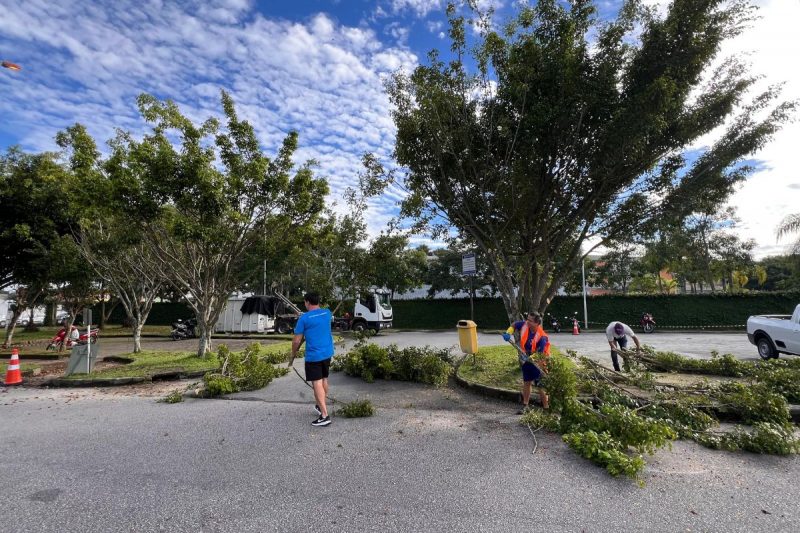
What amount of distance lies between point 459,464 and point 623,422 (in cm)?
188

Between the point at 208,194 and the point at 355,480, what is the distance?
881 centimetres

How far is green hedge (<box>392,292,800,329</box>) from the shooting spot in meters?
22.2

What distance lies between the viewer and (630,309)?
2434 cm

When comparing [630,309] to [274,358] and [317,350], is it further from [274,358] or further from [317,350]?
[317,350]

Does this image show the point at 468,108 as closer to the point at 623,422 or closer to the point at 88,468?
the point at 623,422

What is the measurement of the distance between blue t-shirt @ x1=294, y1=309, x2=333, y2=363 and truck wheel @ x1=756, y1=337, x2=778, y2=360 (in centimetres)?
1215

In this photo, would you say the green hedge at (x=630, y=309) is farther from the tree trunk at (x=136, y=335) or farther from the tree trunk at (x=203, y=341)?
the tree trunk at (x=203, y=341)

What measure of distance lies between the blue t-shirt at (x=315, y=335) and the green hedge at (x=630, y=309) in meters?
18.4

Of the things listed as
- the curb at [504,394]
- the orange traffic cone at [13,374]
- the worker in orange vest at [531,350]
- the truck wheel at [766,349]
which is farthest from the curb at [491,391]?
the orange traffic cone at [13,374]

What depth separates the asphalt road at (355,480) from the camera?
3004 millimetres

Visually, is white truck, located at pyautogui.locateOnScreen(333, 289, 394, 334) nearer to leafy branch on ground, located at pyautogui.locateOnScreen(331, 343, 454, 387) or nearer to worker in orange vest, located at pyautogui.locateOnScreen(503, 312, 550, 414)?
leafy branch on ground, located at pyautogui.locateOnScreen(331, 343, 454, 387)

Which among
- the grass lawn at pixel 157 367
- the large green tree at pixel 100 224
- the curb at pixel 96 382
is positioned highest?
the large green tree at pixel 100 224

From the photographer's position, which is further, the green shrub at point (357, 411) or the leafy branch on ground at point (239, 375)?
the leafy branch on ground at point (239, 375)

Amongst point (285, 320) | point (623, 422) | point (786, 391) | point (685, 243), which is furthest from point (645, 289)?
point (623, 422)
